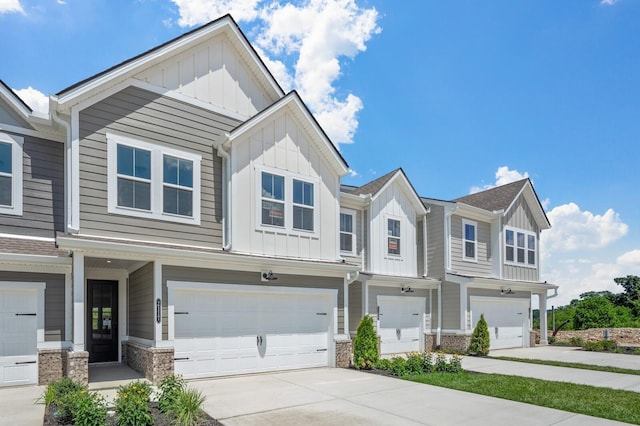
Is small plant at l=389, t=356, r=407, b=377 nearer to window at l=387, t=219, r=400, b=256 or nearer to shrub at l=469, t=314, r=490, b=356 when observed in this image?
window at l=387, t=219, r=400, b=256

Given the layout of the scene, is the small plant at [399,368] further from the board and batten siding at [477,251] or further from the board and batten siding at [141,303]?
the board and batten siding at [477,251]

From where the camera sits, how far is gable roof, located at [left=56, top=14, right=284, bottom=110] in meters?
9.89

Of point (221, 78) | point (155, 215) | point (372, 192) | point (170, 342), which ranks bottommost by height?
point (170, 342)

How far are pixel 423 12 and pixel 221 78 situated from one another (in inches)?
233

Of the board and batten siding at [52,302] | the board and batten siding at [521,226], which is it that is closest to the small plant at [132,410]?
the board and batten siding at [52,302]

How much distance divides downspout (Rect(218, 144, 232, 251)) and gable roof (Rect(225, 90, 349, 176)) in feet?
1.35

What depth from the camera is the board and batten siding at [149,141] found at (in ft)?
32.7

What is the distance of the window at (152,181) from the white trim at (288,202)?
1.51m

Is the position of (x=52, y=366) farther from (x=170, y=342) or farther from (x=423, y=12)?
(x=423, y=12)

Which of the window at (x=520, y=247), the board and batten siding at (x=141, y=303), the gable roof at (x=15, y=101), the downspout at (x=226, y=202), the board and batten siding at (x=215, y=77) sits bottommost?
the board and batten siding at (x=141, y=303)

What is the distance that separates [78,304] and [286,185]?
5.78m

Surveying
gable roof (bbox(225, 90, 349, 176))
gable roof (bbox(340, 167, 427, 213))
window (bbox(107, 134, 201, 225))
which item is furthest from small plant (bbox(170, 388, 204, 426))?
gable roof (bbox(340, 167, 427, 213))

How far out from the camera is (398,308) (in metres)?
17.0

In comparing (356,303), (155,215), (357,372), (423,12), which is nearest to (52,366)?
(155,215)
